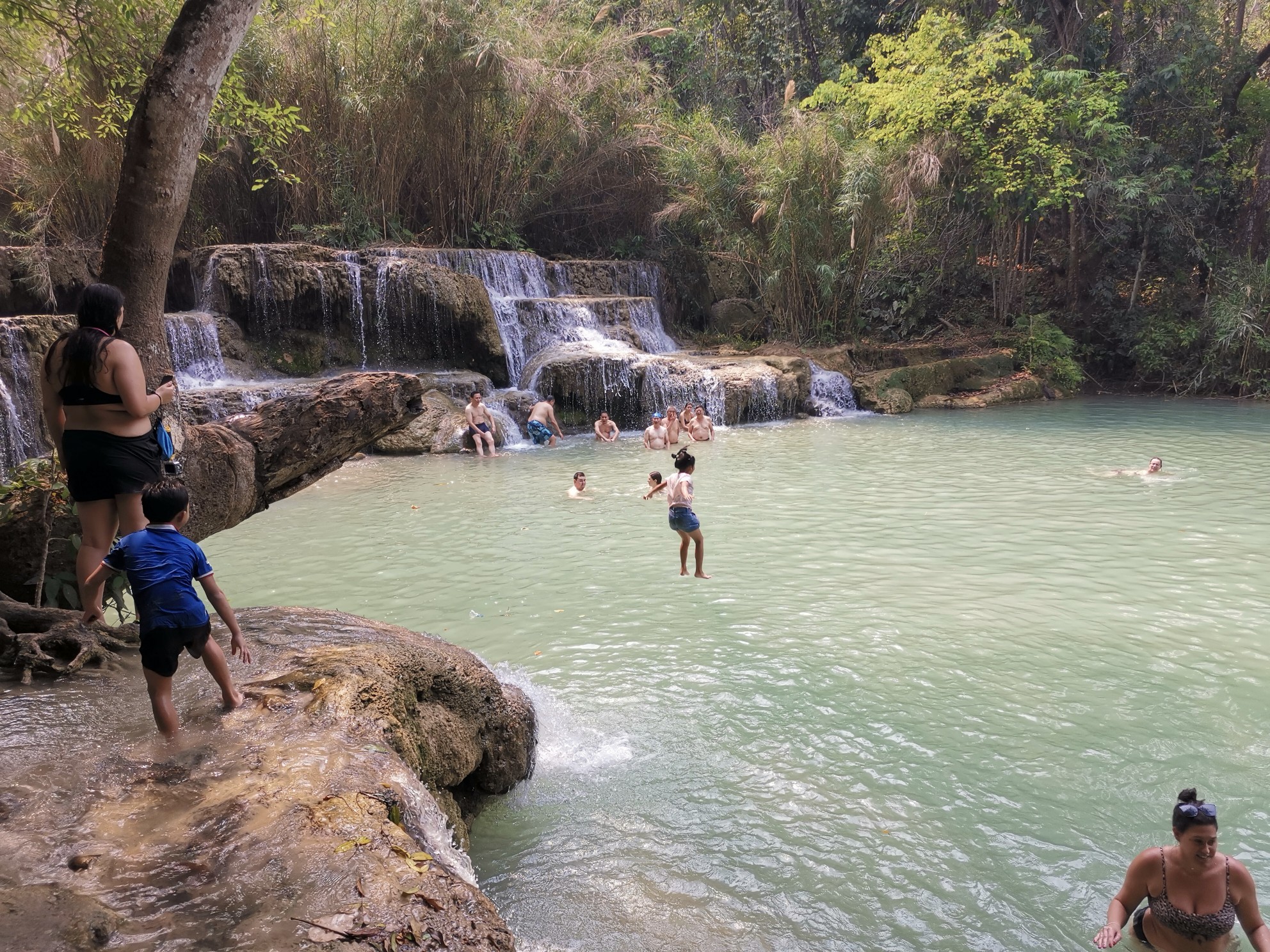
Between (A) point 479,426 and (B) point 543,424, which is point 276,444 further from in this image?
(B) point 543,424

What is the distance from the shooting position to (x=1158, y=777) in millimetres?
4312

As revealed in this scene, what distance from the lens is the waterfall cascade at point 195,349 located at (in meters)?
15.0

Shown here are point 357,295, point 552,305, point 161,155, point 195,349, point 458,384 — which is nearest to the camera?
point 161,155

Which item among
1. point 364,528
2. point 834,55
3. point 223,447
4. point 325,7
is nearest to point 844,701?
point 223,447

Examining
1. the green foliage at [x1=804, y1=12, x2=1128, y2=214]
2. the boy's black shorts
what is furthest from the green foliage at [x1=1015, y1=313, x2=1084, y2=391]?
the boy's black shorts

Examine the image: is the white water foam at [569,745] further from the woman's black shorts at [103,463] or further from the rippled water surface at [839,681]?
the woman's black shorts at [103,463]

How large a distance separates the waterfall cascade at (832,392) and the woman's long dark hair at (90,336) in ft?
56.5

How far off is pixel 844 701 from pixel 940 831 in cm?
134

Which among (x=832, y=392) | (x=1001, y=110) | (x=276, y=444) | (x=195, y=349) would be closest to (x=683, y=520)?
(x=276, y=444)

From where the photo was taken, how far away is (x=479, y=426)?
48.9ft

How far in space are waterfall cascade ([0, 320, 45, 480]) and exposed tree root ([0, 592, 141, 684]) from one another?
857cm

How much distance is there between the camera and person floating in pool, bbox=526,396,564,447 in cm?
1600

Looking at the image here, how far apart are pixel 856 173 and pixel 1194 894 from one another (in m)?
19.4

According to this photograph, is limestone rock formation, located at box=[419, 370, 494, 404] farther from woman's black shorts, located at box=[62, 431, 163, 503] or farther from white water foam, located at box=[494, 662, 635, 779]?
woman's black shorts, located at box=[62, 431, 163, 503]
